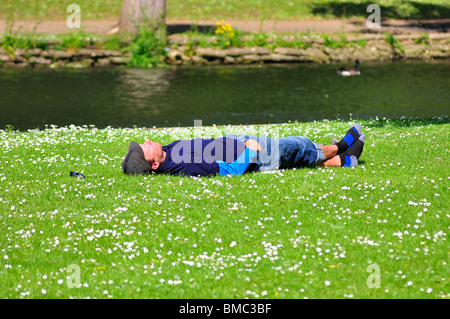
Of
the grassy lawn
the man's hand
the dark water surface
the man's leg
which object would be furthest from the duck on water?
the man's hand

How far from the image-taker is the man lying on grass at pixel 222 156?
970 cm

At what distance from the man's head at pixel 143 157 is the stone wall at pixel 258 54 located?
733 inches

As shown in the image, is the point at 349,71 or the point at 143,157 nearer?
the point at 143,157

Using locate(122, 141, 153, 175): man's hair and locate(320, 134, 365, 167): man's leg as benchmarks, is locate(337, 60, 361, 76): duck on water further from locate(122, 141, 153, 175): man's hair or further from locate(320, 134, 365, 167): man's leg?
locate(122, 141, 153, 175): man's hair

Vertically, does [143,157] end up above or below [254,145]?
below

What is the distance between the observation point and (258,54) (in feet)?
94.3

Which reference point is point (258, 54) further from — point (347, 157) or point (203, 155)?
point (203, 155)

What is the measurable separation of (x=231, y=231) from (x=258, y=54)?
22.0 m

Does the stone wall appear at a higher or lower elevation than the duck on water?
higher

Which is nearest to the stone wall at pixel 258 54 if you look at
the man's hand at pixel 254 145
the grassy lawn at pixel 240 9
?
the grassy lawn at pixel 240 9

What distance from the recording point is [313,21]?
33.2m

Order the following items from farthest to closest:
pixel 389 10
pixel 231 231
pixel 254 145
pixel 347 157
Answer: pixel 389 10, pixel 347 157, pixel 254 145, pixel 231 231

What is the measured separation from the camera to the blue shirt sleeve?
31.8 feet

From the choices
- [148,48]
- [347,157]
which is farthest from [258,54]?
[347,157]
